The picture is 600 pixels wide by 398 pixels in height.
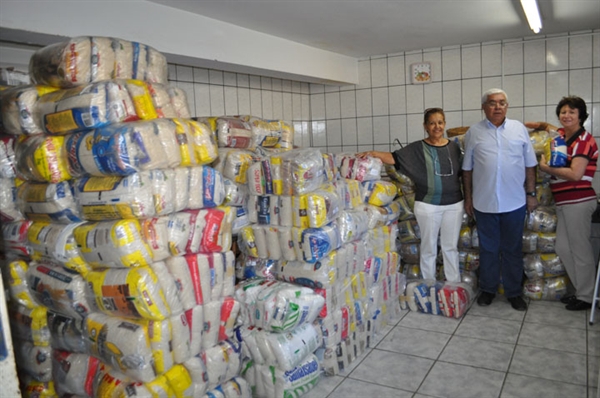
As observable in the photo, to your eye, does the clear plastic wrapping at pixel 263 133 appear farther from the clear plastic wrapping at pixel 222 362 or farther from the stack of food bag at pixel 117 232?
the clear plastic wrapping at pixel 222 362

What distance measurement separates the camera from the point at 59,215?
2088mm

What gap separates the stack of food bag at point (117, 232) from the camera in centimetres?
188

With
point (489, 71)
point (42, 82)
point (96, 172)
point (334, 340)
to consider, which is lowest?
point (334, 340)

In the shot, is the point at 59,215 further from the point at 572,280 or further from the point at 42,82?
the point at 572,280

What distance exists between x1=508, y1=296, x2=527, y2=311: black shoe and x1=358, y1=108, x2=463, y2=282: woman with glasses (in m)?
0.41

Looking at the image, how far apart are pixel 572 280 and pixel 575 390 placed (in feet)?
4.22

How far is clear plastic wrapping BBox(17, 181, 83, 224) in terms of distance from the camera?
2.07 meters

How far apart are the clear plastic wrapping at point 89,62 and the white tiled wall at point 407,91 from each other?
158 cm

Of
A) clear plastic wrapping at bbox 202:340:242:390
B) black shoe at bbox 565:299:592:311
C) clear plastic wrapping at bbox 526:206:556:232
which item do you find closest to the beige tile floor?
black shoe at bbox 565:299:592:311

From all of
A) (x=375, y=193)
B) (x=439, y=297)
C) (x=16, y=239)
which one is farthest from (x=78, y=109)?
(x=439, y=297)

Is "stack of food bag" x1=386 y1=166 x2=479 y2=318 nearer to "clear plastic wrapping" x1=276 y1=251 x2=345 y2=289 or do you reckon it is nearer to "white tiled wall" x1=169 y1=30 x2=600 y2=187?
"clear plastic wrapping" x1=276 y1=251 x2=345 y2=289

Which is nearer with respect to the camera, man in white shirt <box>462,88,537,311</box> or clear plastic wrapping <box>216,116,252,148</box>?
clear plastic wrapping <box>216,116,252,148</box>

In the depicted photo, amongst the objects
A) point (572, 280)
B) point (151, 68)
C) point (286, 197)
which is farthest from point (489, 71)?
point (151, 68)

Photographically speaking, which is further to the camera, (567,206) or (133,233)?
(567,206)
